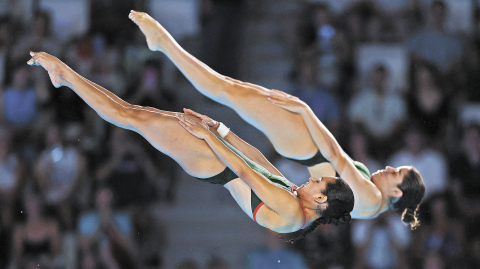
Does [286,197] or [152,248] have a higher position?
[286,197]

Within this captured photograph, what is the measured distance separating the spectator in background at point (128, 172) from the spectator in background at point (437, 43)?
303 centimetres

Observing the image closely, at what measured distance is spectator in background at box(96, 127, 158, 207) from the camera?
16.1 ft

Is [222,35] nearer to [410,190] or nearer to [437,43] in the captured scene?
[437,43]

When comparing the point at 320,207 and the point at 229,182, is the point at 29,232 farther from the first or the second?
the point at 320,207

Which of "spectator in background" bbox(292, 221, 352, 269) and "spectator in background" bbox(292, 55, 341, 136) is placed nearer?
"spectator in background" bbox(292, 221, 352, 269)

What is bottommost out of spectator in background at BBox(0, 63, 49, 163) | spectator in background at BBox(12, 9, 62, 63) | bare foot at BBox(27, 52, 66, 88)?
spectator in background at BBox(0, 63, 49, 163)

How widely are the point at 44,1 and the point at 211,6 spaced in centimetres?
186

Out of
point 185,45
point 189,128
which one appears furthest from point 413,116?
point 189,128

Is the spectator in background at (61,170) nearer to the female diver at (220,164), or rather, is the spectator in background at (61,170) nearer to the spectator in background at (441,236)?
the female diver at (220,164)

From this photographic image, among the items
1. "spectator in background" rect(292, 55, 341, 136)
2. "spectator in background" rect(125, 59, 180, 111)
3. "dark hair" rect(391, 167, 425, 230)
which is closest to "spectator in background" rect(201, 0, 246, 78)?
"spectator in background" rect(125, 59, 180, 111)

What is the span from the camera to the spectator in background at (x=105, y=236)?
185 inches

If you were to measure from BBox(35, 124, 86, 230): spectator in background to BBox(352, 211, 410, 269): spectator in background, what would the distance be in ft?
8.82

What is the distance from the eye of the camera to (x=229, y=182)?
308 cm

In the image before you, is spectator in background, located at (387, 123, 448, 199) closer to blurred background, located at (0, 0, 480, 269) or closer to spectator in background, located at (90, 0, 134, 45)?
blurred background, located at (0, 0, 480, 269)
